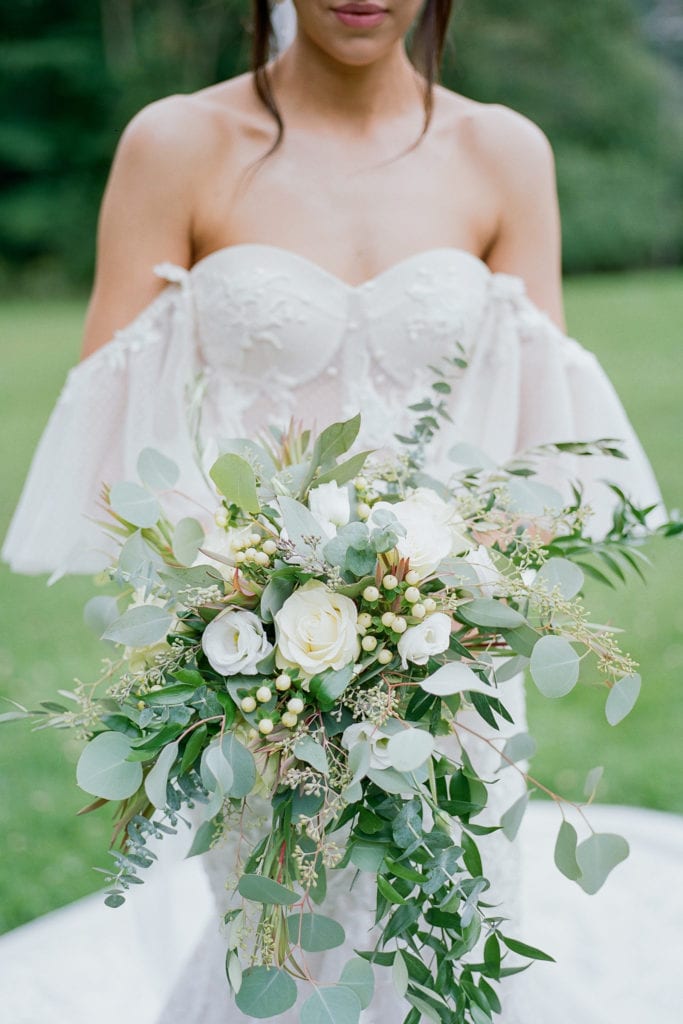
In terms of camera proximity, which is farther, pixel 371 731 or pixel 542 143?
pixel 542 143

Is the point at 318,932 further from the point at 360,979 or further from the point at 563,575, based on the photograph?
the point at 563,575

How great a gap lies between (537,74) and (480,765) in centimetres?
1980

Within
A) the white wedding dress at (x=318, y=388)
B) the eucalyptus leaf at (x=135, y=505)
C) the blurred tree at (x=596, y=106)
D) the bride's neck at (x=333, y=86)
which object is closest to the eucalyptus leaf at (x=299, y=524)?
the eucalyptus leaf at (x=135, y=505)

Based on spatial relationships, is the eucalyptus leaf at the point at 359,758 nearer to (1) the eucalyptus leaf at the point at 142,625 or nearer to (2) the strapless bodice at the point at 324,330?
(1) the eucalyptus leaf at the point at 142,625

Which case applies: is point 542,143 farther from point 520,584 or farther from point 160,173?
point 520,584

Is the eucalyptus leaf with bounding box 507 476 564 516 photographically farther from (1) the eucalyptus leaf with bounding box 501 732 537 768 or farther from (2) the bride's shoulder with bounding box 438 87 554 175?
(2) the bride's shoulder with bounding box 438 87 554 175

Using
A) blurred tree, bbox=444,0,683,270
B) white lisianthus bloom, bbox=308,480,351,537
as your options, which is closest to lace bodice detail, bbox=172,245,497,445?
white lisianthus bloom, bbox=308,480,351,537

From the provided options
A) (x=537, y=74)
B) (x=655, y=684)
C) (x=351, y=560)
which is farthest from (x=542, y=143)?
(x=537, y=74)

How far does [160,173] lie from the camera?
90.4 inches

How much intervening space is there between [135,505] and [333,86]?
47.7 inches

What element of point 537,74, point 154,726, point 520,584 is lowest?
point 537,74

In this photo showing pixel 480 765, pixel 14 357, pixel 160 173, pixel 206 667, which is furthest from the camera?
pixel 14 357

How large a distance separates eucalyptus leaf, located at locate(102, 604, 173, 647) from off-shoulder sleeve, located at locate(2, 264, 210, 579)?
85 centimetres

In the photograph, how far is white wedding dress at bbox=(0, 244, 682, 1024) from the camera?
2338 millimetres
